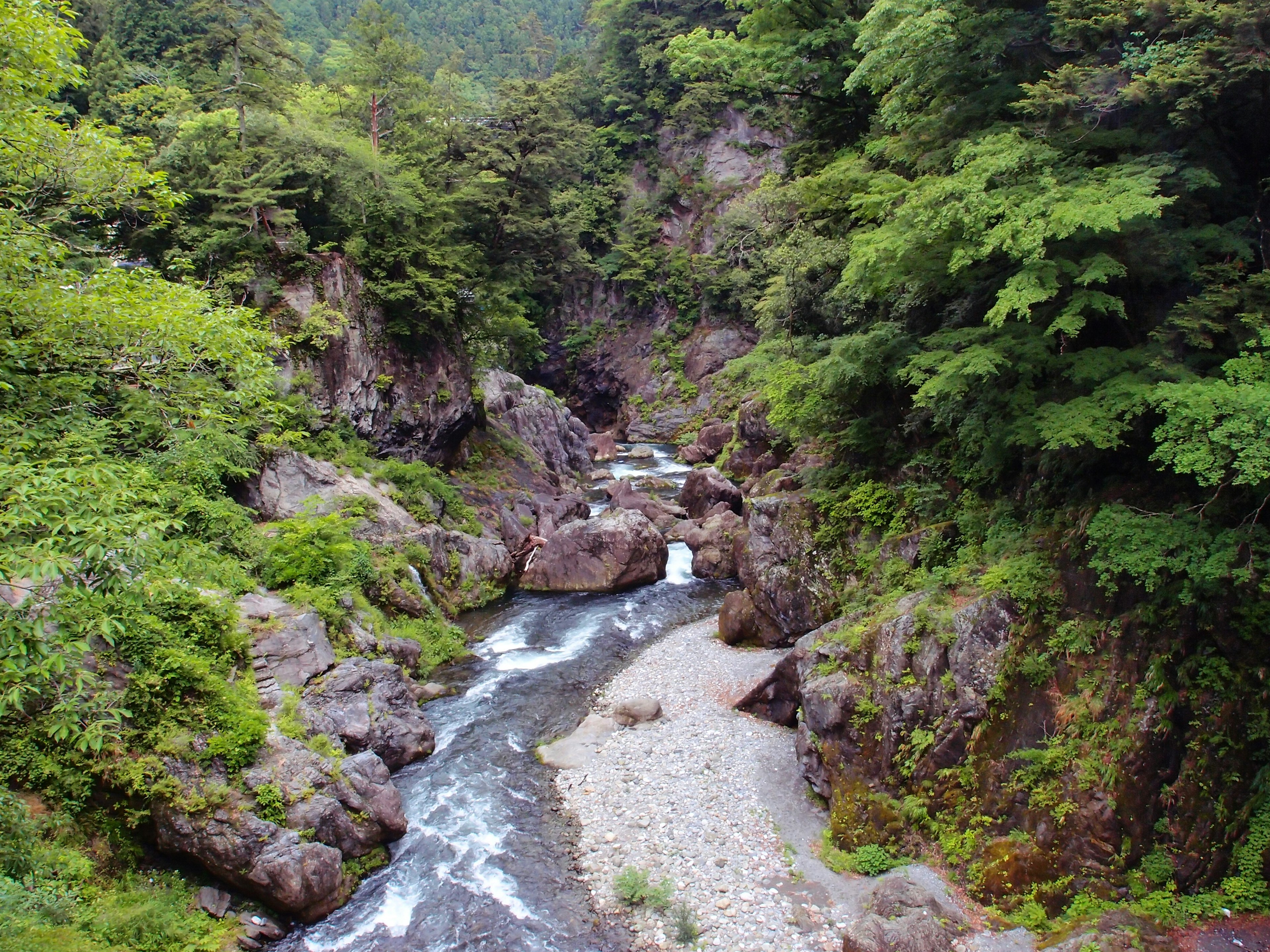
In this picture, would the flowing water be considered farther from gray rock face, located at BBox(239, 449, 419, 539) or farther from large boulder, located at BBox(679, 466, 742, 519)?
large boulder, located at BBox(679, 466, 742, 519)

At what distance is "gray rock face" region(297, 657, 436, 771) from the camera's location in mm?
12868

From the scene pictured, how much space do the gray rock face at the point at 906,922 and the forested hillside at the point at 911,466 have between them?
0.69 metres

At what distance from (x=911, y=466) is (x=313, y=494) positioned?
53.1ft

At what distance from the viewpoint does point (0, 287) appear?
6.52 meters

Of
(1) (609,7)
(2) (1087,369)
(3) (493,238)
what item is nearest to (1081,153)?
(2) (1087,369)

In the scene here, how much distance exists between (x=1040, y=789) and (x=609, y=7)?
6454cm

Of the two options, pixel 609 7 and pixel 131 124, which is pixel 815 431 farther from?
pixel 609 7

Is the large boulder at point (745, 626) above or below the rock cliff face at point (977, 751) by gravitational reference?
below

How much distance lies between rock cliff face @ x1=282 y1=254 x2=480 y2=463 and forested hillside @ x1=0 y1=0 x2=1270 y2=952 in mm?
2939

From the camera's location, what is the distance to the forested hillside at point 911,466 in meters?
7.25

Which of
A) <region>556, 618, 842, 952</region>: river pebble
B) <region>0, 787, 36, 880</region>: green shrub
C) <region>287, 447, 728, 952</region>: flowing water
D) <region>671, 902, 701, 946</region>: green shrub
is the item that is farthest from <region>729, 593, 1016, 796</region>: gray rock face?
<region>0, 787, 36, 880</region>: green shrub

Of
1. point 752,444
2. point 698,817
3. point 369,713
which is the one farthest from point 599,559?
point 752,444

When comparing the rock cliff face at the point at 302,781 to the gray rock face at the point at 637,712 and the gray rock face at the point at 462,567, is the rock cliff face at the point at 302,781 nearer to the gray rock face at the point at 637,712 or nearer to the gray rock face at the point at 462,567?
the gray rock face at the point at 637,712

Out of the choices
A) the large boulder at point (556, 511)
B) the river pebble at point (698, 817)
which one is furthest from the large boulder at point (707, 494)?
the river pebble at point (698, 817)
